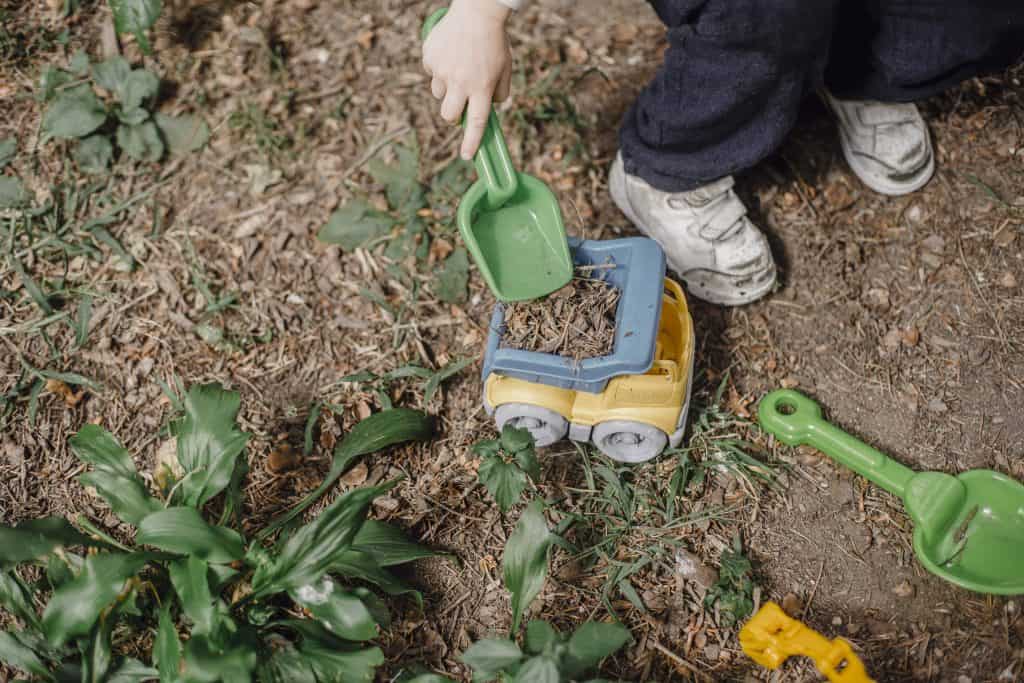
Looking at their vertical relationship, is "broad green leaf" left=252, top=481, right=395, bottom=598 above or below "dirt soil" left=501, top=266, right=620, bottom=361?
below

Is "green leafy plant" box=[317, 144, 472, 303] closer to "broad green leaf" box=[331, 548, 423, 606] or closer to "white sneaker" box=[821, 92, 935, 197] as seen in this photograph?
"broad green leaf" box=[331, 548, 423, 606]

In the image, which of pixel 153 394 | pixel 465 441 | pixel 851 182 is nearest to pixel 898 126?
pixel 851 182

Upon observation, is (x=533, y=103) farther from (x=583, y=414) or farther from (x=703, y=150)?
(x=583, y=414)

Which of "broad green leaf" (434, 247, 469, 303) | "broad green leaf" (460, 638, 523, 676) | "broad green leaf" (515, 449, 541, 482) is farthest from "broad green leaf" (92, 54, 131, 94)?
"broad green leaf" (460, 638, 523, 676)

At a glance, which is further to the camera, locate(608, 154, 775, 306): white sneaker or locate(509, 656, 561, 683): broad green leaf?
locate(608, 154, 775, 306): white sneaker

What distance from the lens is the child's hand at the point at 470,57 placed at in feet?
4.95

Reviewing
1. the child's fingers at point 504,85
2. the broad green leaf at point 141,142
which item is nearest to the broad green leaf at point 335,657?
the child's fingers at point 504,85

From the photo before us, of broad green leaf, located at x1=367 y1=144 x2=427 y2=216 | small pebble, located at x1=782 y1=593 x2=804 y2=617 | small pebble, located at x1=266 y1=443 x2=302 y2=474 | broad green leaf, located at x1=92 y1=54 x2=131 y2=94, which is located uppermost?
broad green leaf, located at x1=92 y1=54 x2=131 y2=94

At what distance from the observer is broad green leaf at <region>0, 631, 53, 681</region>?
1610 mm

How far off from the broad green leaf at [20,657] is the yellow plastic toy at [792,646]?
137cm

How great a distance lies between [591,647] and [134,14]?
200 centimetres

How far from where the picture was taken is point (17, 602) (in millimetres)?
1650

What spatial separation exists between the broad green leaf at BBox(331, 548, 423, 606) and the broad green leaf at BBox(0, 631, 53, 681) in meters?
0.58

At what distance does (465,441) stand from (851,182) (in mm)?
1297
